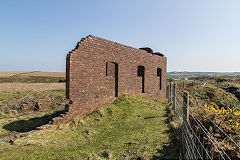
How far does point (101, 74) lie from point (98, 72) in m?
0.26

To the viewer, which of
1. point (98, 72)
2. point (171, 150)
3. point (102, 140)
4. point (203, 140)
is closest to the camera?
point (203, 140)

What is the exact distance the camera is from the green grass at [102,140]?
151 inches

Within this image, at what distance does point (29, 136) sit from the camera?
16.5ft

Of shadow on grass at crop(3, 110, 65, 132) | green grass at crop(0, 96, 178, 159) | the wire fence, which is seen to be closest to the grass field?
shadow on grass at crop(3, 110, 65, 132)

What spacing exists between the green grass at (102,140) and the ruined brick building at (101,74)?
0.78 metres

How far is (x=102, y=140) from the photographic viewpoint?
16.3 feet

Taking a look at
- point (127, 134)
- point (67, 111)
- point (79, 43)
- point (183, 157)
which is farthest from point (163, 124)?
point (79, 43)

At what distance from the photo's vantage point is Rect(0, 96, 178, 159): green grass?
12.6 feet

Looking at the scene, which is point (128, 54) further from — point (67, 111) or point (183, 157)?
point (183, 157)

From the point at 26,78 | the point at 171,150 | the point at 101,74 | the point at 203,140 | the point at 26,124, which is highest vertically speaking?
the point at 101,74

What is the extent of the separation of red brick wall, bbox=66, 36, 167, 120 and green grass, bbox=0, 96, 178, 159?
764 millimetres

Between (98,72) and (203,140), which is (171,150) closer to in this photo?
(203,140)

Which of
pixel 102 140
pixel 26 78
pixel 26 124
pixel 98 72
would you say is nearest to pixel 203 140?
pixel 102 140

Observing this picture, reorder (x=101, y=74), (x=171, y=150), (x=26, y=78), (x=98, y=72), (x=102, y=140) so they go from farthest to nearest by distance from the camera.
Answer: (x=26, y=78) < (x=101, y=74) < (x=98, y=72) < (x=102, y=140) < (x=171, y=150)
